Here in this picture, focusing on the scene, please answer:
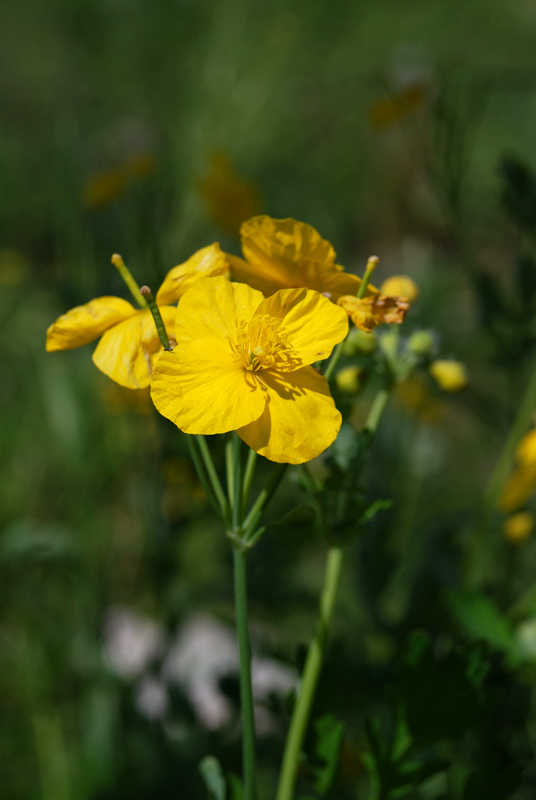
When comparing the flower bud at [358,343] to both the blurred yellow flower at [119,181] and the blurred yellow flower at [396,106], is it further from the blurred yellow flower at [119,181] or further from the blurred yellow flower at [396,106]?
the blurred yellow flower at [119,181]

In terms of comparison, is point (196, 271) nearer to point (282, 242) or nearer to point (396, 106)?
point (282, 242)

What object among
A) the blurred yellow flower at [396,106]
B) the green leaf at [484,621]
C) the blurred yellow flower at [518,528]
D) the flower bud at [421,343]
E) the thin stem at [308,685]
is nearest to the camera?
the thin stem at [308,685]

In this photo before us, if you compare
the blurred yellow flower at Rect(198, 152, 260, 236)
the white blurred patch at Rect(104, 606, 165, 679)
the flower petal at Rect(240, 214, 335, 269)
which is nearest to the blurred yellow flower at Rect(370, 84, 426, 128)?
the blurred yellow flower at Rect(198, 152, 260, 236)

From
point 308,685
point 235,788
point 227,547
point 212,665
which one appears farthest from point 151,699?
point 308,685

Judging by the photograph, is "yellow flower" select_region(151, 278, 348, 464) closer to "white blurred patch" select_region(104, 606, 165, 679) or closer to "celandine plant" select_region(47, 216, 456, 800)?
"celandine plant" select_region(47, 216, 456, 800)

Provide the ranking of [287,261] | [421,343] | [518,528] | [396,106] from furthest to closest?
[396,106] < [518,528] < [421,343] < [287,261]

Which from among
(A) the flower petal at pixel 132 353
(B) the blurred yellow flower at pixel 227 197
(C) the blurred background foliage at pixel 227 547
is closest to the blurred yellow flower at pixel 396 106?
(C) the blurred background foliage at pixel 227 547
